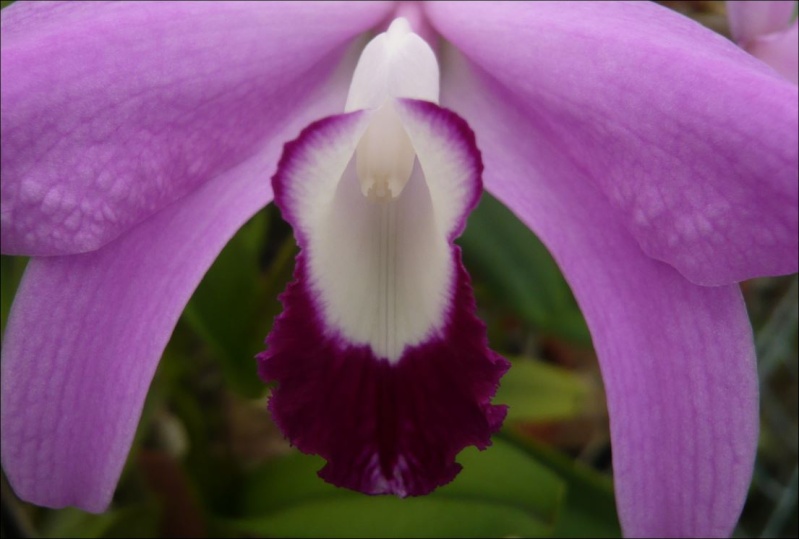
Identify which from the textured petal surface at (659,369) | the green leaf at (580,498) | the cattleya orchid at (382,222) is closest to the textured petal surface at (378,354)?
the cattleya orchid at (382,222)

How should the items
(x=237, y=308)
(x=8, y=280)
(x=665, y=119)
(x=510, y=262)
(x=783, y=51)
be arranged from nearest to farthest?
(x=665, y=119) < (x=783, y=51) < (x=8, y=280) < (x=237, y=308) < (x=510, y=262)

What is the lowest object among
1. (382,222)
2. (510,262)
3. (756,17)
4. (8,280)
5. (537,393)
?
(537,393)

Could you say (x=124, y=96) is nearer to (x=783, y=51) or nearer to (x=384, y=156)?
(x=384, y=156)

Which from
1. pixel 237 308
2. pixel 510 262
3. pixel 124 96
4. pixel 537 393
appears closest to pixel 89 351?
pixel 124 96

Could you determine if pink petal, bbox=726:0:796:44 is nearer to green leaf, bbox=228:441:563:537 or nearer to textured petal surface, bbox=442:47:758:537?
textured petal surface, bbox=442:47:758:537

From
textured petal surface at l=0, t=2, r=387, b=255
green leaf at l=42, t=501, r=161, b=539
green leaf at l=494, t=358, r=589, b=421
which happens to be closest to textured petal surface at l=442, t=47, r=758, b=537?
textured petal surface at l=0, t=2, r=387, b=255

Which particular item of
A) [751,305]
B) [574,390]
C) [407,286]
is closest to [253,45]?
[407,286]

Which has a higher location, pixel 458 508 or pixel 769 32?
pixel 769 32

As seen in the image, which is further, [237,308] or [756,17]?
[237,308]

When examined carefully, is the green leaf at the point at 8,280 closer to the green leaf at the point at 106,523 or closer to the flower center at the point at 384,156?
the green leaf at the point at 106,523
